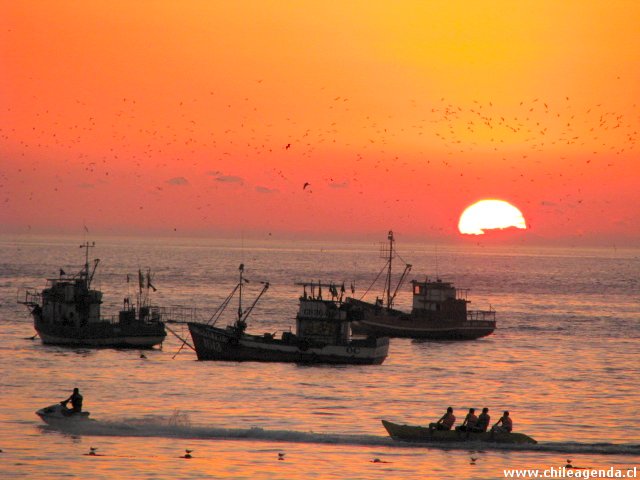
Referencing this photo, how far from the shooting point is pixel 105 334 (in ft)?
314

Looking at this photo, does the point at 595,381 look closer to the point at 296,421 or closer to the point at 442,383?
the point at 442,383

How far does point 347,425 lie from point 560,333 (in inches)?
2918

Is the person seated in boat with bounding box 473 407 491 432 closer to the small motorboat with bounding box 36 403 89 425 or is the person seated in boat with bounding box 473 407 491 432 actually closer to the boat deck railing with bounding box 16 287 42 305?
the small motorboat with bounding box 36 403 89 425

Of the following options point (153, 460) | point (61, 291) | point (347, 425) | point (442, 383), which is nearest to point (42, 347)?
point (61, 291)

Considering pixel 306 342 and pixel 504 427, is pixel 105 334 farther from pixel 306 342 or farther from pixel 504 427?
pixel 504 427

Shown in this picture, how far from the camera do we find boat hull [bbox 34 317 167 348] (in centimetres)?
9562

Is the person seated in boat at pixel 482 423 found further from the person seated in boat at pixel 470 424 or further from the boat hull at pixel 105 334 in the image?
the boat hull at pixel 105 334

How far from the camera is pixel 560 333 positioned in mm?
129875

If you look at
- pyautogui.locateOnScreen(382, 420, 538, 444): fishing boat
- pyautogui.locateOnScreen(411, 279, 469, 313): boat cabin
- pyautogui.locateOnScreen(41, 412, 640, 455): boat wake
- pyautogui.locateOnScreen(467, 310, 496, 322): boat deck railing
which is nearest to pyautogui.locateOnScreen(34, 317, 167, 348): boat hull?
pyautogui.locateOnScreen(411, 279, 469, 313): boat cabin

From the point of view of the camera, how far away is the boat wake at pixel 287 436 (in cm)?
5381

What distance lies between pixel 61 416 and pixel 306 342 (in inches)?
1311

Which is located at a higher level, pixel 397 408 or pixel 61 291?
pixel 61 291

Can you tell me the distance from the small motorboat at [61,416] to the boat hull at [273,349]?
32539 mm

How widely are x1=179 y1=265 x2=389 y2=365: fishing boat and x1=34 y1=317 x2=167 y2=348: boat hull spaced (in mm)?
8115
